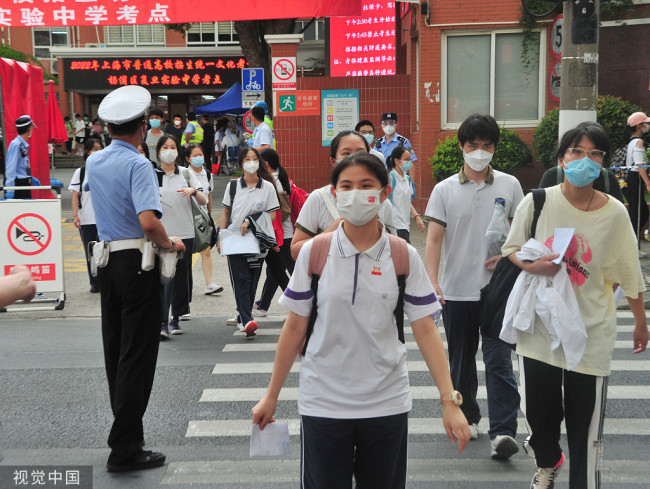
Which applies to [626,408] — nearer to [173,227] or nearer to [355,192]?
[355,192]

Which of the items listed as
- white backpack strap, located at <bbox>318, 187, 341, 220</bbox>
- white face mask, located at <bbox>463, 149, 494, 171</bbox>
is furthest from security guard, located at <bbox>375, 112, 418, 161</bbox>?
white backpack strap, located at <bbox>318, 187, 341, 220</bbox>

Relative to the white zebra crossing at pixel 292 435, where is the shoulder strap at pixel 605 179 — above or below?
above

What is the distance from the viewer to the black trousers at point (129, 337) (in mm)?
4824

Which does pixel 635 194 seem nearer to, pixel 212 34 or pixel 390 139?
pixel 390 139

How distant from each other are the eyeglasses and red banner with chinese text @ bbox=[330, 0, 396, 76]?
1647cm

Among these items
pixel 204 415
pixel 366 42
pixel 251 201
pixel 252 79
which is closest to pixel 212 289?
pixel 251 201

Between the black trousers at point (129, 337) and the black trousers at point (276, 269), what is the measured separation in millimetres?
3767

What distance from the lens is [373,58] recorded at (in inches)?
873

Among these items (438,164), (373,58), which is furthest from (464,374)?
(373,58)

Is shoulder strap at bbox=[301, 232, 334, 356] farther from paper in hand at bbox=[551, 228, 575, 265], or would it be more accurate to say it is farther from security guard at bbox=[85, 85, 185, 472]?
security guard at bbox=[85, 85, 185, 472]

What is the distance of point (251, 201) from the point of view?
8.24 m

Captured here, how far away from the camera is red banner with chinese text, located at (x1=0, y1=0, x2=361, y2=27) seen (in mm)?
16406

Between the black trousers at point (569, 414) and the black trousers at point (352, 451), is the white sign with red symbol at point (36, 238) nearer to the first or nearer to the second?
the black trousers at point (569, 414)

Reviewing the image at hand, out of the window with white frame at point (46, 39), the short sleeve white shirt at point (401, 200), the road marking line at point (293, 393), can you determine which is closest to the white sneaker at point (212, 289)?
the short sleeve white shirt at point (401, 200)
